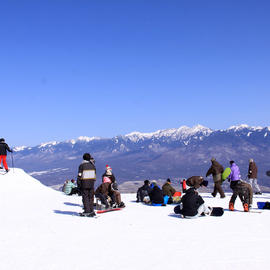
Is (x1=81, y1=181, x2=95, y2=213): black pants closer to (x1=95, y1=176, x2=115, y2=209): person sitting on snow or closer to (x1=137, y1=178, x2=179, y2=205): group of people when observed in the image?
(x1=95, y1=176, x2=115, y2=209): person sitting on snow

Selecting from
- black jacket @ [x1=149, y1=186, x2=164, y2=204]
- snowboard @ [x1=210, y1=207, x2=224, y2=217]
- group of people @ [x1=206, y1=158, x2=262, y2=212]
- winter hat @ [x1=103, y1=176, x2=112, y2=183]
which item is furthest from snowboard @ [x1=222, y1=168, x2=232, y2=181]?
winter hat @ [x1=103, y1=176, x2=112, y2=183]

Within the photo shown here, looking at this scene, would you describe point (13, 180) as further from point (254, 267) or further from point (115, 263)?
Result: point (254, 267)

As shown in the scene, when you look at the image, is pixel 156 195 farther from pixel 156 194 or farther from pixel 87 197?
pixel 87 197

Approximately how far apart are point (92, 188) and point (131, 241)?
13.9 ft

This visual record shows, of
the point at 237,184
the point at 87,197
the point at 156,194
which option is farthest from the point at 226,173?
the point at 87,197

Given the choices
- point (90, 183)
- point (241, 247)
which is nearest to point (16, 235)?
point (90, 183)

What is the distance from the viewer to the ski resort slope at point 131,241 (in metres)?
6.23

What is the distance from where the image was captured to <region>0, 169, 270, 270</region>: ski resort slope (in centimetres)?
623

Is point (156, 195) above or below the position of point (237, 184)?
below

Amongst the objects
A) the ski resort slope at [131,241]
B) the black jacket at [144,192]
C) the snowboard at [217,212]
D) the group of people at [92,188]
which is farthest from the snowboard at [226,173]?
the group of people at [92,188]

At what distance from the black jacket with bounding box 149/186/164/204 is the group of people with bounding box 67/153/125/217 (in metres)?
2.00

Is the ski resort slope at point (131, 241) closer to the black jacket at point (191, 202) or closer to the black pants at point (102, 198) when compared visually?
the black jacket at point (191, 202)

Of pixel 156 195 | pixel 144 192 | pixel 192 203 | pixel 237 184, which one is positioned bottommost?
pixel 144 192

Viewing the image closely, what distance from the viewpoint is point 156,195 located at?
1633 centimetres
